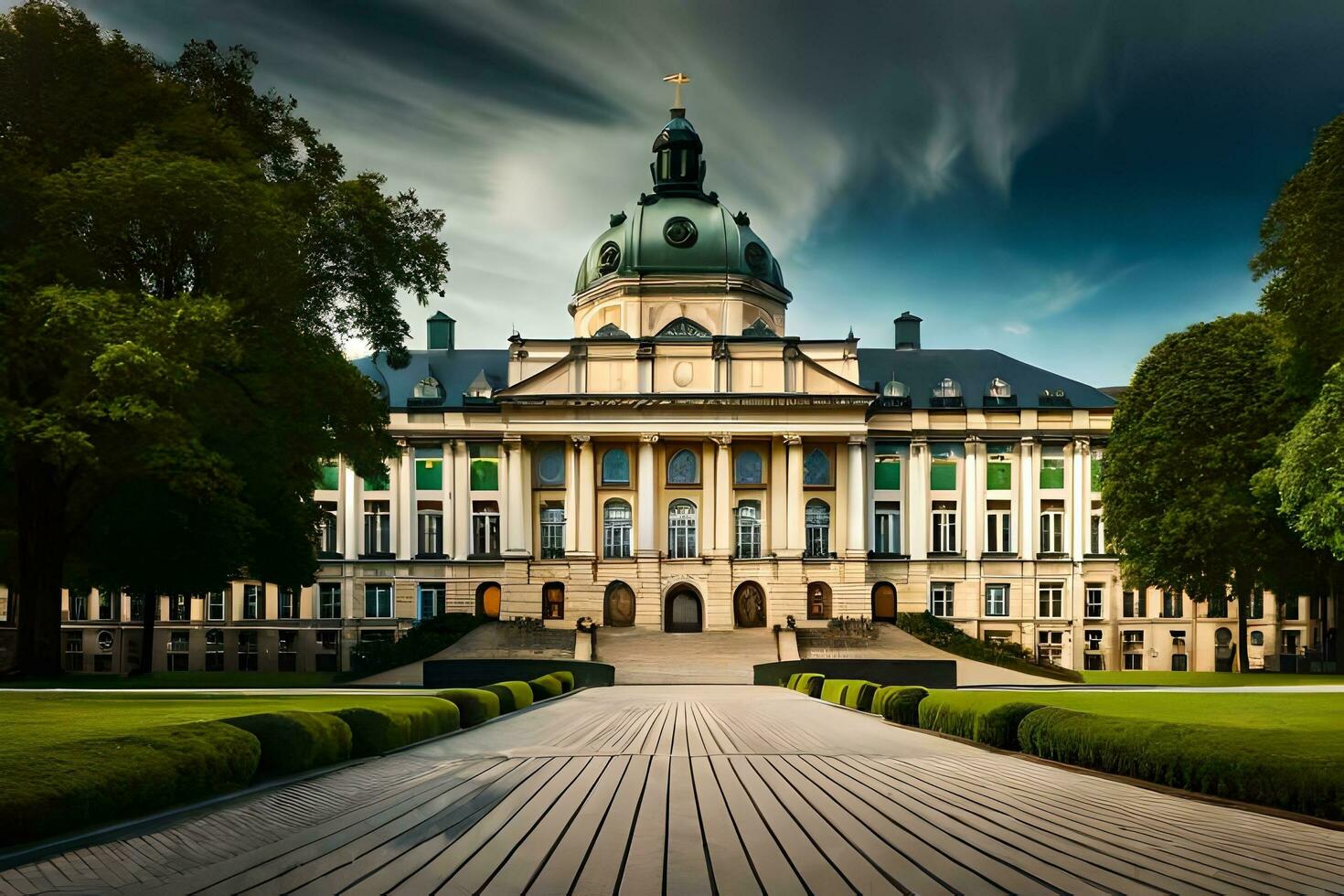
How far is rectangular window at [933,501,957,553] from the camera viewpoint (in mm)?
77000

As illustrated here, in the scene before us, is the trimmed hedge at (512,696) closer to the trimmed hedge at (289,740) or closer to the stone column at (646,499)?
the trimmed hedge at (289,740)

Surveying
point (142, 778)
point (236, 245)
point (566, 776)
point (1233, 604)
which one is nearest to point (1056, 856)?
point (566, 776)

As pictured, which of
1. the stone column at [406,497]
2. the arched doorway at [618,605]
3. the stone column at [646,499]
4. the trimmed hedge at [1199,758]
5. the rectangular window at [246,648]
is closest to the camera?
the trimmed hedge at [1199,758]

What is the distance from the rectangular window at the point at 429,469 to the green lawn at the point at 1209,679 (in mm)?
40351

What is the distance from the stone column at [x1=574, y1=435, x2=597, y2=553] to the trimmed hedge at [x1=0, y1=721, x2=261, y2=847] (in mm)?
59010

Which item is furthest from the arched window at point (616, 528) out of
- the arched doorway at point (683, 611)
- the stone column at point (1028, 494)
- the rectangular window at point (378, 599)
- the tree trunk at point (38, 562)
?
the tree trunk at point (38, 562)

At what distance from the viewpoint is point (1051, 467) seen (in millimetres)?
77438

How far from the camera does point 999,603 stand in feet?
252

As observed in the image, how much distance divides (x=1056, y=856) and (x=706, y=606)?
6282cm

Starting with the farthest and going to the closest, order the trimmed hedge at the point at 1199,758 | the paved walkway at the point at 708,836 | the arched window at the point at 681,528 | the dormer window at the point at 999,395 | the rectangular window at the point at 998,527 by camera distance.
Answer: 1. the dormer window at the point at 999,395
2. the rectangular window at the point at 998,527
3. the arched window at the point at 681,528
4. the trimmed hedge at the point at 1199,758
5. the paved walkway at the point at 708,836

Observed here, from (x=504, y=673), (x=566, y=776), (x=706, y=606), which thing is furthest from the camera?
(x=706, y=606)

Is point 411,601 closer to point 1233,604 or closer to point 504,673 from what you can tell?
point 504,673

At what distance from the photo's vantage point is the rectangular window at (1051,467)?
3044 inches

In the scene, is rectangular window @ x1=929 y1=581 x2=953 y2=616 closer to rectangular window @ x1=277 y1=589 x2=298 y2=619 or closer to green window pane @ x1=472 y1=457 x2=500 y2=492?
green window pane @ x1=472 y1=457 x2=500 y2=492
